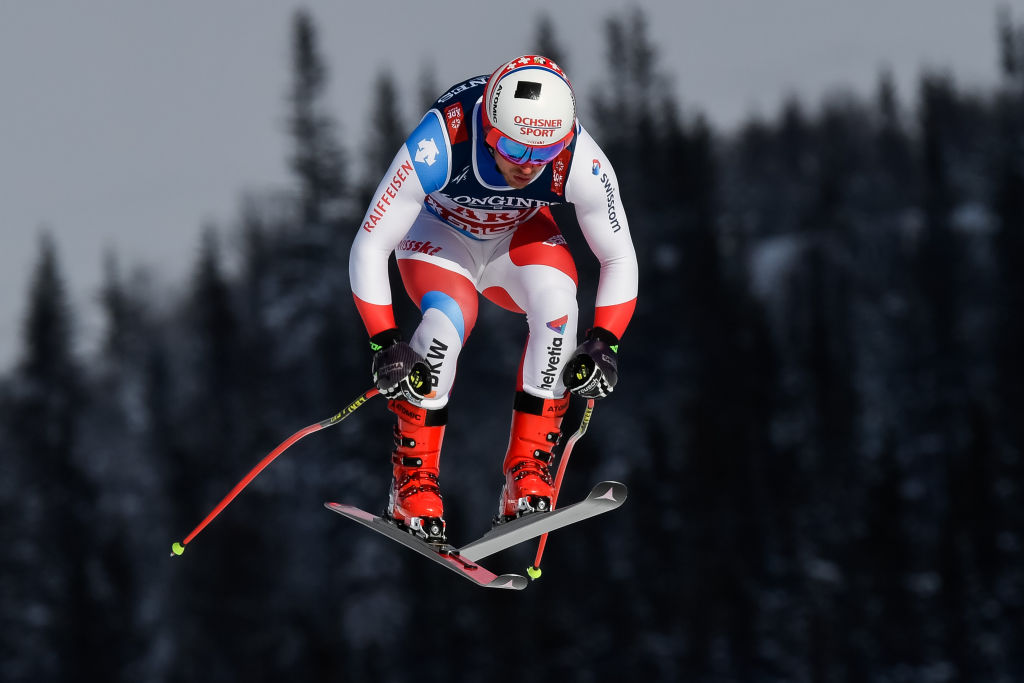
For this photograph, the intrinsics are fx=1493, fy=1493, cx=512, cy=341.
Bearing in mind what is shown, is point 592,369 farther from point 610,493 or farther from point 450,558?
point 450,558

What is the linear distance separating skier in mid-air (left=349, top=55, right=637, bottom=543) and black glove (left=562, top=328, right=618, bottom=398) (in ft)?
0.03

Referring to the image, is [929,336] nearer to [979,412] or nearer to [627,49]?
[979,412]

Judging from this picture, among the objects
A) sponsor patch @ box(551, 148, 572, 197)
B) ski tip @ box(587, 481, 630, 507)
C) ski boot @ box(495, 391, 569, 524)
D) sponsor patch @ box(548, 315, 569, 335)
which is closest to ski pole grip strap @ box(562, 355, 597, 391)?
sponsor patch @ box(548, 315, 569, 335)

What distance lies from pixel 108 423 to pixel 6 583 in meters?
17.3

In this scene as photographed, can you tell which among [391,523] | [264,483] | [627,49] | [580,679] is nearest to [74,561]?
[264,483]

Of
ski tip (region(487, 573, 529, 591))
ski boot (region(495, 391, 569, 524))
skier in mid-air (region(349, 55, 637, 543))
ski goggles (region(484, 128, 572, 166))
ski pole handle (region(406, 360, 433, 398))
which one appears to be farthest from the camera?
ski boot (region(495, 391, 569, 524))

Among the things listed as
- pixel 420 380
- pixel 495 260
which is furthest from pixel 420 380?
pixel 495 260

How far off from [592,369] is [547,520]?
1.04 m

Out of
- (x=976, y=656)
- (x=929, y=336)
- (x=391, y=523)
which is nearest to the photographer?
(x=391, y=523)

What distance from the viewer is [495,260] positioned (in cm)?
1026

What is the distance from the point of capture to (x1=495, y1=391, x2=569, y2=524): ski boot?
10.3 meters

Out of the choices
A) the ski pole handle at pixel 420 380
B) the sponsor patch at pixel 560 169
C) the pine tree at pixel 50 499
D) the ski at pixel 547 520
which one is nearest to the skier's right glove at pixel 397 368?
the ski pole handle at pixel 420 380

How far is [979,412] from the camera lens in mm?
73188

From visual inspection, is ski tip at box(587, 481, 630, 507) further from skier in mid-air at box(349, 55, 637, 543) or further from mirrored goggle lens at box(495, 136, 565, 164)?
mirrored goggle lens at box(495, 136, 565, 164)
